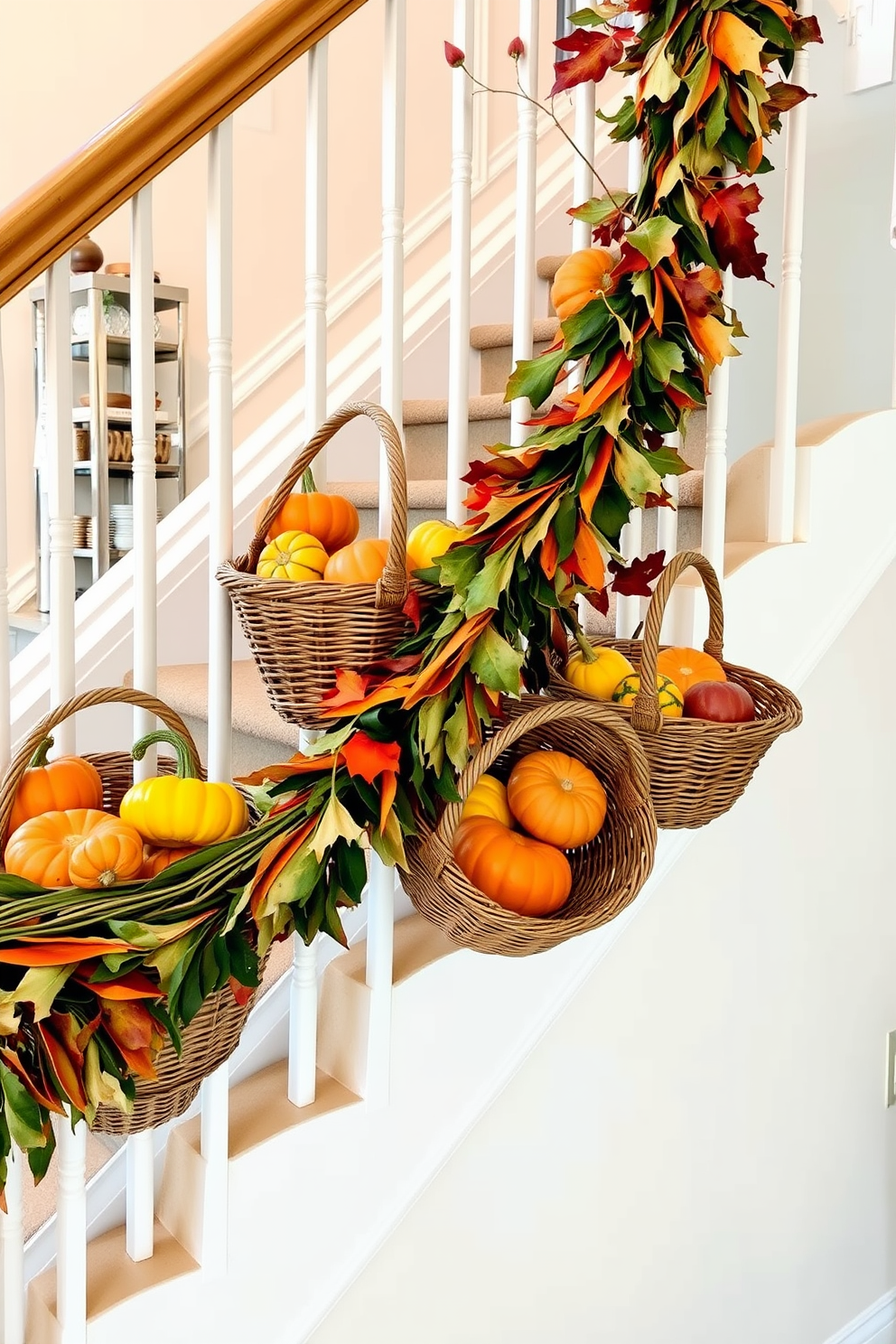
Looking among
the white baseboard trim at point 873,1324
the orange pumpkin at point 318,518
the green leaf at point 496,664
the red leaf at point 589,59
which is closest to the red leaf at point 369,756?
the green leaf at point 496,664

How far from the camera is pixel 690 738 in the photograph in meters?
1.09

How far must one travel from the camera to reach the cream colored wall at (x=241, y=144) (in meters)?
2.85

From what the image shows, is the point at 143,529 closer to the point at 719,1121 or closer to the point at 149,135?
the point at 149,135

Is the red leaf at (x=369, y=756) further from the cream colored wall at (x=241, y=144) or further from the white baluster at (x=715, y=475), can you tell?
the cream colored wall at (x=241, y=144)

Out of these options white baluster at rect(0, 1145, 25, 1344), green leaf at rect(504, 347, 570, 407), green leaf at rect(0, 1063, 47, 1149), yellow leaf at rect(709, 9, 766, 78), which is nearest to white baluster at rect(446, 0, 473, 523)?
green leaf at rect(504, 347, 570, 407)

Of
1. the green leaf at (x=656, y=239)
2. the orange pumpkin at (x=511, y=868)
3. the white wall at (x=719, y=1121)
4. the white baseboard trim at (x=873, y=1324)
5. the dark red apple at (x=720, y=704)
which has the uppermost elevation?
the green leaf at (x=656, y=239)

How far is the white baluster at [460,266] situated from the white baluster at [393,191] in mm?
59

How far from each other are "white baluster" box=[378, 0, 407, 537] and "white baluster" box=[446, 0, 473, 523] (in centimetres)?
6

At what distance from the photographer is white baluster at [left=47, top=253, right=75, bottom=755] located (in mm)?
1052

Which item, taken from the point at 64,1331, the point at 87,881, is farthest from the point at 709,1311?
the point at 87,881

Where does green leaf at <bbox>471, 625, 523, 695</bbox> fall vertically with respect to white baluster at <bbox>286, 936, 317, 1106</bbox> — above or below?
above

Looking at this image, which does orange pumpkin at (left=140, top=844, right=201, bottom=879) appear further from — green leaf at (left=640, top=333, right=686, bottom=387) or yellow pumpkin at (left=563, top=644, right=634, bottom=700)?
green leaf at (left=640, top=333, right=686, bottom=387)

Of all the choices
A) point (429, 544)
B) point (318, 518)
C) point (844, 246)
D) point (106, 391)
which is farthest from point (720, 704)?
point (106, 391)

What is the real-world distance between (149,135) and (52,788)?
0.61m
